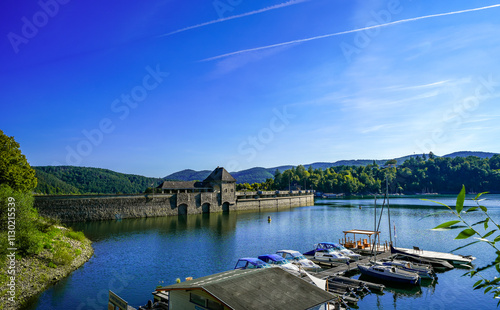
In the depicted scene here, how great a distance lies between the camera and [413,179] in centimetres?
18500

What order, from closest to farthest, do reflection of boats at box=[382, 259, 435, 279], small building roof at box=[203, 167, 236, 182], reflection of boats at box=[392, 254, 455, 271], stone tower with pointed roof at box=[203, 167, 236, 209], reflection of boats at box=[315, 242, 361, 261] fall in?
1. reflection of boats at box=[382, 259, 435, 279]
2. reflection of boats at box=[392, 254, 455, 271]
3. reflection of boats at box=[315, 242, 361, 261]
4. stone tower with pointed roof at box=[203, 167, 236, 209]
5. small building roof at box=[203, 167, 236, 182]

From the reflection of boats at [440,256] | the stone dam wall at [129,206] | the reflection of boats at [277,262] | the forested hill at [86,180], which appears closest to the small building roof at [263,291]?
the reflection of boats at [277,262]

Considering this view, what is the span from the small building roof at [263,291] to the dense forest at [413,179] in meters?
144

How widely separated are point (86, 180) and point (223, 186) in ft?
268

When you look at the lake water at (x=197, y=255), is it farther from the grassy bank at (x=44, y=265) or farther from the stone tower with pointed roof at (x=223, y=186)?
the stone tower with pointed roof at (x=223, y=186)

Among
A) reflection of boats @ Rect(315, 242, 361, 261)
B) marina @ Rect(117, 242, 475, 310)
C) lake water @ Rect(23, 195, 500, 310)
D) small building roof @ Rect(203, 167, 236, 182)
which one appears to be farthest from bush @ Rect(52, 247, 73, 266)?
small building roof @ Rect(203, 167, 236, 182)

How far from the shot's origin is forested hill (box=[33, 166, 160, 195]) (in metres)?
119

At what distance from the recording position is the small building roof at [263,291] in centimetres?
1423

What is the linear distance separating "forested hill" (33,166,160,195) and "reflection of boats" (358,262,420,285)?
110 m

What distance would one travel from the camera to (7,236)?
24500 mm

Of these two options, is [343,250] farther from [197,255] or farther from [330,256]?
[197,255]

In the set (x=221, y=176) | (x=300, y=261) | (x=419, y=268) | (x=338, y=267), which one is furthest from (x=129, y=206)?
(x=419, y=268)

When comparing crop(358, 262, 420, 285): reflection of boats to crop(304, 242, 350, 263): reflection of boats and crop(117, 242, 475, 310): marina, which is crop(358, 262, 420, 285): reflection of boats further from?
crop(304, 242, 350, 263): reflection of boats

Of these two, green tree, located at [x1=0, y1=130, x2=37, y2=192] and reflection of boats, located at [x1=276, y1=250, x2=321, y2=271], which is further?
green tree, located at [x1=0, y1=130, x2=37, y2=192]
